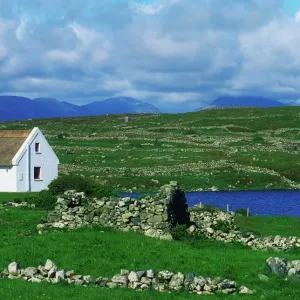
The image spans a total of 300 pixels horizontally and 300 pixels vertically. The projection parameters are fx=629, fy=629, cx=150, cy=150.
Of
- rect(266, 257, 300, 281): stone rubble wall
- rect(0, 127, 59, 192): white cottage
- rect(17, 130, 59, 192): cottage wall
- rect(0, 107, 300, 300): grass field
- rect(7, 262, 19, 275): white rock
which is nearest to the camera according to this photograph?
rect(266, 257, 300, 281): stone rubble wall

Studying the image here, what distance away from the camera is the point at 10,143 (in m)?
73.2

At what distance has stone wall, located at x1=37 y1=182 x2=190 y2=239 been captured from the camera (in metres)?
37.1

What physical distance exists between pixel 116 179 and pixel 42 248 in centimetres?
6472

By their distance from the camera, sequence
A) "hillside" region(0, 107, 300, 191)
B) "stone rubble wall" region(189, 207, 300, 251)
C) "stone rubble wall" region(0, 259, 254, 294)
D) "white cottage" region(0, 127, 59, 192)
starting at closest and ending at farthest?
"stone rubble wall" region(0, 259, 254, 294) → "stone rubble wall" region(189, 207, 300, 251) → "white cottage" region(0, 127, 59, 192) → "hillside" region(0, 107, 300, 191)

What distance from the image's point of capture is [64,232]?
35000mm

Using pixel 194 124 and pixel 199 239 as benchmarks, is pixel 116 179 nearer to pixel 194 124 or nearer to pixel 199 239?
pixel 199 239

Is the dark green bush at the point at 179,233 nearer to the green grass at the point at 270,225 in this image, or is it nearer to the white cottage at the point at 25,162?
the green grass at the point at 270,225

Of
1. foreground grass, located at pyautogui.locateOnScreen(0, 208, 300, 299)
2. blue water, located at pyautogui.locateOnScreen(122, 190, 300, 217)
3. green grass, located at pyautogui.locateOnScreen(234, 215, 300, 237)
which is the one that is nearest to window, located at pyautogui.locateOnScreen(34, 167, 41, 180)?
blue water, located at pyautogui.locateOnScreen(122, 190, 300, 217)

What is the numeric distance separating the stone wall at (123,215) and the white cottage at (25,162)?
33.0 m

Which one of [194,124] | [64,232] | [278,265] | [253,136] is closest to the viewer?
[278,265]

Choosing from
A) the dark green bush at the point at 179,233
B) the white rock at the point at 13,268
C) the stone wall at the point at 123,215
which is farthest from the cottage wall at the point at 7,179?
the white rock at the point at 13,268

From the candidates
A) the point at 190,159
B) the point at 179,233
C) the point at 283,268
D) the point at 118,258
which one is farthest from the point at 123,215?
the point at 190,159

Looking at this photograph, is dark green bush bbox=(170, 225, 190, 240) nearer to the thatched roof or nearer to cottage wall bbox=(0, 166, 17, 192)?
cottage wall bbox=(0, 166, 17, 192)

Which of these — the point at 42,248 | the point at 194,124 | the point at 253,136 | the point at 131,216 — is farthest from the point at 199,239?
the point at 194,124
